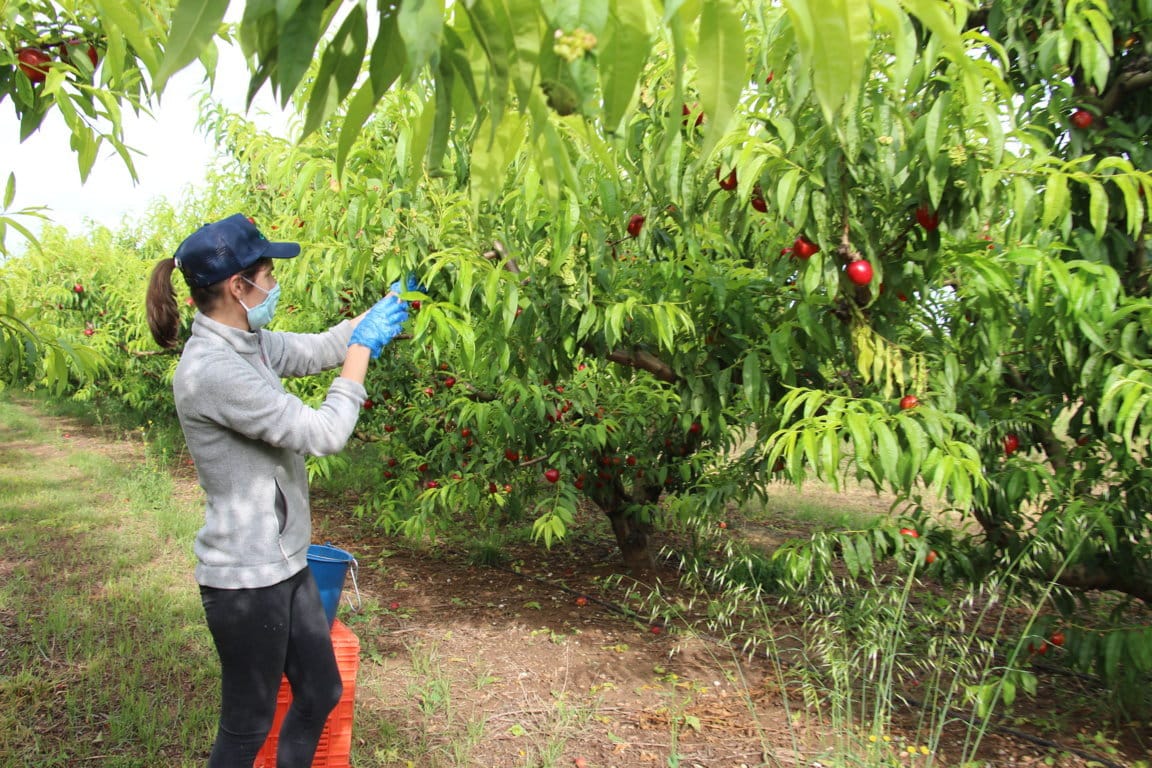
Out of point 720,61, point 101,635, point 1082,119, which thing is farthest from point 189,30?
point 101,635

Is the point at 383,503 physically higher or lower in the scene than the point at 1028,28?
lower

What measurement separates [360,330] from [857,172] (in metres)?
1.38

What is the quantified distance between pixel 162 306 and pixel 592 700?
2.27 metres

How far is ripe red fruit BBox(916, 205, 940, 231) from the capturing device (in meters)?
2.18

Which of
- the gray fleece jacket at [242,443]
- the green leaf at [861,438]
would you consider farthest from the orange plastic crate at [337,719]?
the green leaf at [861,438]

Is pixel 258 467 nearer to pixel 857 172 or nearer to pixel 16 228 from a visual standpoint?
pixel 16 228

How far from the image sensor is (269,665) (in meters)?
2.00

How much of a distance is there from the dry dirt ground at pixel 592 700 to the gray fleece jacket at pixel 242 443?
127cm

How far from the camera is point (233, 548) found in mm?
1959

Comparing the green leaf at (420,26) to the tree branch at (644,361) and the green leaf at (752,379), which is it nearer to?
the green leaf at (752,379)

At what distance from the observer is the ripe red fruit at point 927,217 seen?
7.16ft

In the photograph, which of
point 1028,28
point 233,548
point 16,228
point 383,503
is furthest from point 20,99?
point 383,503

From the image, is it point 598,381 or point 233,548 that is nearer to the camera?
point 233,548

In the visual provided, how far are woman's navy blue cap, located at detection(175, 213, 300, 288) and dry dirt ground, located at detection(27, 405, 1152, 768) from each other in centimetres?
180
